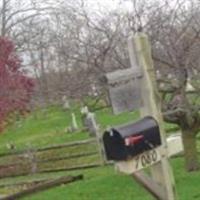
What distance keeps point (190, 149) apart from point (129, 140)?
763 centimetres

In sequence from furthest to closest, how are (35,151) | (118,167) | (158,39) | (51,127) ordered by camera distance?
1. (51,127)
2. (35,151)
3. (158,39)
4. (118,167)

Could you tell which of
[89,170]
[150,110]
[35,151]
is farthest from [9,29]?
[150,110]

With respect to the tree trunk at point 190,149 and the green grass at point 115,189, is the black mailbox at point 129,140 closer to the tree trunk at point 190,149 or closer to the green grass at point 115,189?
the green grass at point 115,189

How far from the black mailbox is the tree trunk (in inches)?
Answer: 282

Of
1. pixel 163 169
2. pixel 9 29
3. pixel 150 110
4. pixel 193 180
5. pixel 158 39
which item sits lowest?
pixel 193 180

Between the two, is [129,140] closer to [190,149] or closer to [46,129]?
[190,149]

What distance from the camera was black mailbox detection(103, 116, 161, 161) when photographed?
3.58 meters

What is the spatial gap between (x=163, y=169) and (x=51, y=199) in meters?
6.76

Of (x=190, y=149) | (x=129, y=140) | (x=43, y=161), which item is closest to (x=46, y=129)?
(x=43, y=161)

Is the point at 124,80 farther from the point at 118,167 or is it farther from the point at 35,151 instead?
the point at 35,151

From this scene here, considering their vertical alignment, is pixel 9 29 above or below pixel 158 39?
above

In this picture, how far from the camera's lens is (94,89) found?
10.2m

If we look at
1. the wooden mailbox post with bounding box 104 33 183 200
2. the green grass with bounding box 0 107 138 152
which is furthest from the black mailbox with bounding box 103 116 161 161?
the green grass with bounding box 0 107 138 152

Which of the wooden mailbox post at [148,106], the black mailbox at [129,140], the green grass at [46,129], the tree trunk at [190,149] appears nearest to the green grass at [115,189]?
the tree trunk at [190,149]
